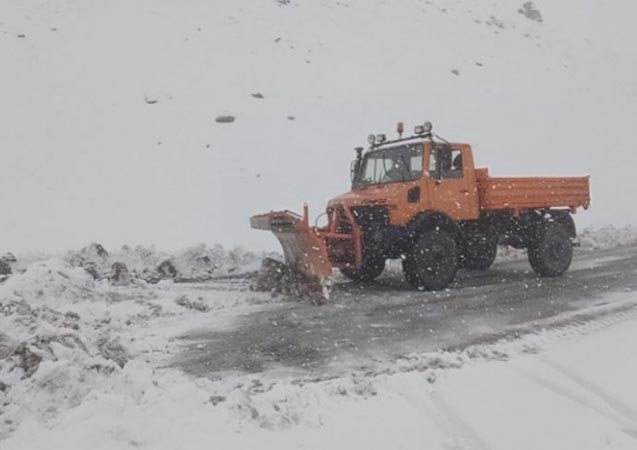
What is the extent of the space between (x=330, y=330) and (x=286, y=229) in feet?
7.34

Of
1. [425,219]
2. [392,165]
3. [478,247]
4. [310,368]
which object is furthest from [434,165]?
[310,368]

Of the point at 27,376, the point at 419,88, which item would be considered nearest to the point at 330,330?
the point at 27,376

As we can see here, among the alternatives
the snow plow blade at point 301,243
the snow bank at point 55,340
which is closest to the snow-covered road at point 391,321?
the snow plow blade at point 301,243

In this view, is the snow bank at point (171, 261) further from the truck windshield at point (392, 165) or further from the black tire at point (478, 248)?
the black tire at point (478, 248)

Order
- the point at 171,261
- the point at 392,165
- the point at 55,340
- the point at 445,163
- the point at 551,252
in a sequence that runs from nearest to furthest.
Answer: the point at 55,340 < the point at 445,163 < the point at 392,165 < the point at 551,252 < the point at 171,261

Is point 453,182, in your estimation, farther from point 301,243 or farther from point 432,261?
point 301,243

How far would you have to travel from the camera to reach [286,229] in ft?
28.5

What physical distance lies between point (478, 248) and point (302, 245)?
330cm

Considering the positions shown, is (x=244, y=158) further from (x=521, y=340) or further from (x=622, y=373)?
(x=622, y=373)

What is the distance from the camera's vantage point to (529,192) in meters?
10.3

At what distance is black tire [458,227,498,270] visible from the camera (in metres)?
9.88

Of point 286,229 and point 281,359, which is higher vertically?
point 286,229

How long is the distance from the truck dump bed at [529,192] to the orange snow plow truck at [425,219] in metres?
0.02

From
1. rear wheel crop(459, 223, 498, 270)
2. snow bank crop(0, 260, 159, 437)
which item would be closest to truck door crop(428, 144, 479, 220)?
rear wheel crop(459, 223, 498, 270)
